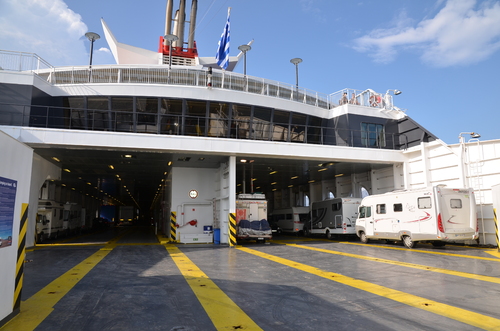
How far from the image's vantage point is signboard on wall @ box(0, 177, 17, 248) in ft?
15.1

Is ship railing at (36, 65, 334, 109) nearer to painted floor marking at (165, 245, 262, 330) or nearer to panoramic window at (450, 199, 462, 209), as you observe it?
panoramic window at (450, 199, 462, 209)

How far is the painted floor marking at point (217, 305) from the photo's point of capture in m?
4.92

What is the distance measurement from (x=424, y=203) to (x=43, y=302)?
14.3m

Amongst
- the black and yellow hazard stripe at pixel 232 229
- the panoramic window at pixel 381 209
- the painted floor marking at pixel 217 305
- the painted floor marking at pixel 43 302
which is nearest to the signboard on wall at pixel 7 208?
the painted floor marking at pixel 43 302

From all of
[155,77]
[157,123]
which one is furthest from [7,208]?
[155,77]

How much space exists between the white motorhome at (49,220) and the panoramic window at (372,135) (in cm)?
2032

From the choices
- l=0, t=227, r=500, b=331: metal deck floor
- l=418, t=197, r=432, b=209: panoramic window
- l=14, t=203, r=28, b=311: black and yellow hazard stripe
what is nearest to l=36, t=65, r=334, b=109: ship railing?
l=418, t=197, r=432, b=209: panoramic window

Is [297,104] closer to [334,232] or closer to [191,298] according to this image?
[334,232]

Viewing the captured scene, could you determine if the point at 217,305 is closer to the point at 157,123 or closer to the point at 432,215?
the point at 432,215

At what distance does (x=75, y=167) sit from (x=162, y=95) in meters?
8.08

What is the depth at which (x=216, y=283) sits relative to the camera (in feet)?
25.8

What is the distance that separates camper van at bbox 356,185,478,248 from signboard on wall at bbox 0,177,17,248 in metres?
14.6

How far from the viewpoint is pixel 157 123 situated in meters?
18.6

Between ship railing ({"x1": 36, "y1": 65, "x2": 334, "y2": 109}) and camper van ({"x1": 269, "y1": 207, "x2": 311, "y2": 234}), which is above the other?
ship railing ({"x1": 36, "y1": 65, "x2": 334, "y2": 109})
